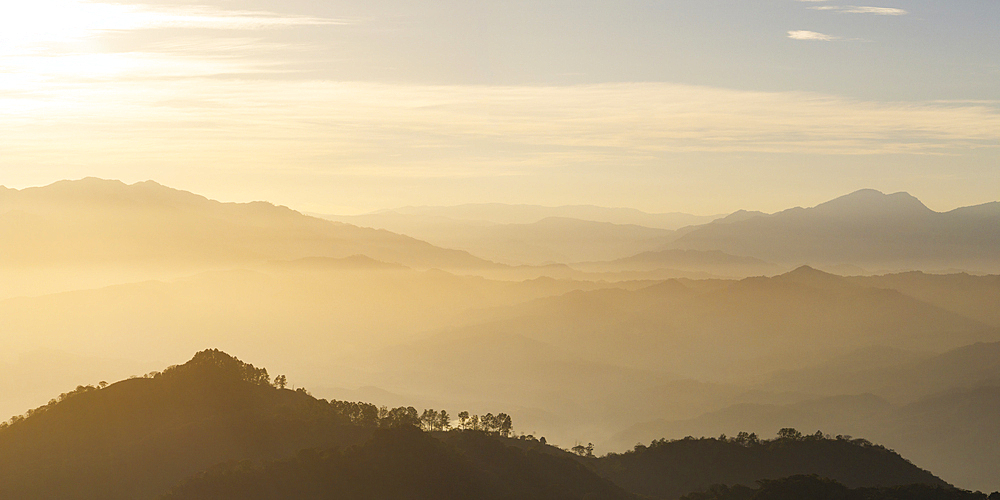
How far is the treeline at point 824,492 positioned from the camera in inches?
5098

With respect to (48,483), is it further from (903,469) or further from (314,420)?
(903,469)

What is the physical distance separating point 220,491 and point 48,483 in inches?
1187

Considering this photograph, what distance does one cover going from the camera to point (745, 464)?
590 ft

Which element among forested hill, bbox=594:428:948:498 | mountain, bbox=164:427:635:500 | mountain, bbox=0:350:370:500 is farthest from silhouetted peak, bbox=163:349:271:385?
forested hill, bbox=594:428:948:498

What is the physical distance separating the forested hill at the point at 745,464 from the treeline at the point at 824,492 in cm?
3545

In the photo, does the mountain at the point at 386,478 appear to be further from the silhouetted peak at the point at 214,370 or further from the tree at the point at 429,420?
the tree at the point at 429,420

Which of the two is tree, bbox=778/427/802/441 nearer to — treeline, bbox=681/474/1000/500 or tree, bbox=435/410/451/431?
treeline, bbox=681/474/1000/500

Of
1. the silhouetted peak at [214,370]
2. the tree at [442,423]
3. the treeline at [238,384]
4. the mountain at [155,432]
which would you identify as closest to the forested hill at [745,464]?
the tree at [442,423]

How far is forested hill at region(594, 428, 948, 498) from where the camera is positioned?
174625 mm

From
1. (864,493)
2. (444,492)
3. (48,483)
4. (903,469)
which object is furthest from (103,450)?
(903,469)

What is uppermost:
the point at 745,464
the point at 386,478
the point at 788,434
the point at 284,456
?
the point at 284,456

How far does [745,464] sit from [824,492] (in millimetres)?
50104

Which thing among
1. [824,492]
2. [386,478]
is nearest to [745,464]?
[824,492]

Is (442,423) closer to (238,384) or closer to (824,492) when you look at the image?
(238,384)
